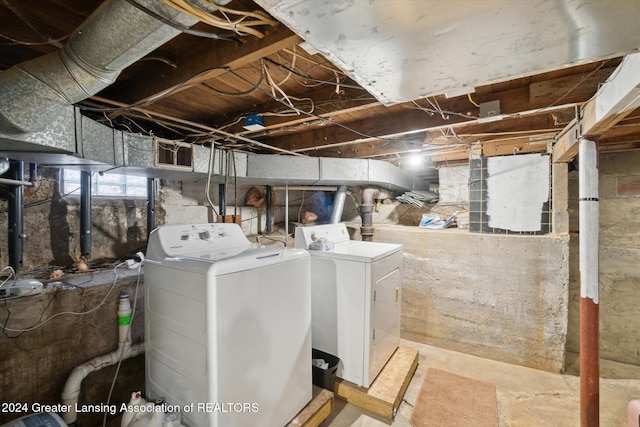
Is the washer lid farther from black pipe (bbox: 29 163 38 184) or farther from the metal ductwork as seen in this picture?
black pipe (bbox: 29 163 38 184)

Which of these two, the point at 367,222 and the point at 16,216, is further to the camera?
the point at 367,222

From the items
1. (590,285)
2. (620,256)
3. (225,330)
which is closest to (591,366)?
(590,285)

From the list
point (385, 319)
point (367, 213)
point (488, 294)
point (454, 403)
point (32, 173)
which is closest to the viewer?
point (32, 173)

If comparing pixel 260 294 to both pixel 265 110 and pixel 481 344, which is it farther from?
pixel 481 344

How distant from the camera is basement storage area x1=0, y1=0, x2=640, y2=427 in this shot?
93cm

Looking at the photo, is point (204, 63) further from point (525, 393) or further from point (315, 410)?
point (525, 393)

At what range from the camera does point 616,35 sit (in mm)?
817

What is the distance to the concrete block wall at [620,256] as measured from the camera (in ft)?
9.75

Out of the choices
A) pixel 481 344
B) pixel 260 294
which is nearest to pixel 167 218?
pixel 260 294

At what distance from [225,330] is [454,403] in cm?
218

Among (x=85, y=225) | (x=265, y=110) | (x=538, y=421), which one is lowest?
(x=538, y=421)

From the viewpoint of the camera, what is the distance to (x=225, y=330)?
1.31 meters

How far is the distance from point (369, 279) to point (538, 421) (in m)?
1.78

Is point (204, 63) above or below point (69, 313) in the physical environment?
above
